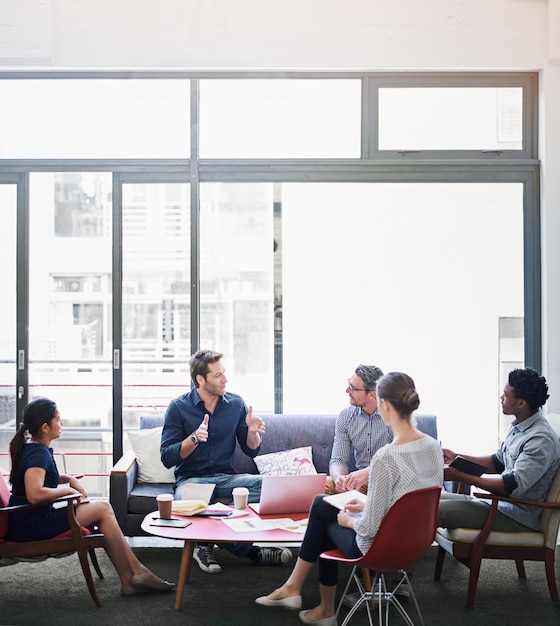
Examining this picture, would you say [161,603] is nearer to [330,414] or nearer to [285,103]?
[330,414]

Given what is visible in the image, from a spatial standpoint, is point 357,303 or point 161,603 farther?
point 357,303

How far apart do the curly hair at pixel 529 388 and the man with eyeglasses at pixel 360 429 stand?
76 centimetres

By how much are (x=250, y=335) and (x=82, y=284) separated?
1.27 m

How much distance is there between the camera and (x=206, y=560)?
4.65 meters

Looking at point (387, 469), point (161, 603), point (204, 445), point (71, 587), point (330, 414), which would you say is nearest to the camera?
point (387, 469)

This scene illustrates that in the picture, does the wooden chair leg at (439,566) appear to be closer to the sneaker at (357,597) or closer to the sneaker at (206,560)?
the sneaker at (357,597)

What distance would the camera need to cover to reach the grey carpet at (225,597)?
391cm

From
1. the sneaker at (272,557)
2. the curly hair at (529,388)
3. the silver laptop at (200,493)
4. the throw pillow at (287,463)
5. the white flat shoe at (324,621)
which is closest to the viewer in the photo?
the white flat shoe at (324,621)

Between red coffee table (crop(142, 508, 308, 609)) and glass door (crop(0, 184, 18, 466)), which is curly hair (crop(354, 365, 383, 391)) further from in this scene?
glass door (crop(0, 184, 18, 466))

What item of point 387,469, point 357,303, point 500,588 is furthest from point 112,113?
point 500,588

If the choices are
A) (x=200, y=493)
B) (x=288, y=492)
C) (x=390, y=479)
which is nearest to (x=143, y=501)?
(x=200, y=493)

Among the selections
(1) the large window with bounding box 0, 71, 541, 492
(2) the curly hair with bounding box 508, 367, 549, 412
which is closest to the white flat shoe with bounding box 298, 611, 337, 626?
(2) the curly hair with bounding box 508, 367, 549, 412

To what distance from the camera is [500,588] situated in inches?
174

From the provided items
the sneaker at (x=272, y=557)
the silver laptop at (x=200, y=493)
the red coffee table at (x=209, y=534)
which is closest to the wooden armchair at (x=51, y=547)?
the red coffee table at (x=209, y=534)
